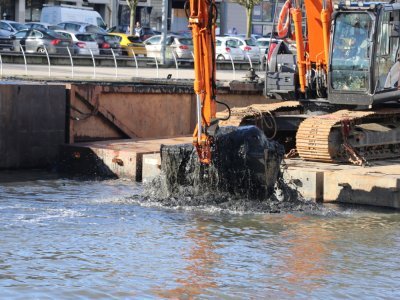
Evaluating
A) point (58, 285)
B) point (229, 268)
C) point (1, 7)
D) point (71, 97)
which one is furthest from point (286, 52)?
point (1, 7)

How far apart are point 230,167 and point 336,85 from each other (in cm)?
433

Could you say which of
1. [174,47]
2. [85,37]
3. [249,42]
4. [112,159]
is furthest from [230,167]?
[249,42]

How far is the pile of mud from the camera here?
52.2 feet

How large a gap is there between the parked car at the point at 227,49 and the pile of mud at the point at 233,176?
1213 inches

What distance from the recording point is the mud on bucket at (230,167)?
15914 millimetres

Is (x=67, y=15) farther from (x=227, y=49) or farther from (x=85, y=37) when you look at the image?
(x=227, y=49)

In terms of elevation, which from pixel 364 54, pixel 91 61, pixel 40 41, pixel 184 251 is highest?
pixel 40 41

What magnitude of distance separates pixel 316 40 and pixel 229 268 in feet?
28.7

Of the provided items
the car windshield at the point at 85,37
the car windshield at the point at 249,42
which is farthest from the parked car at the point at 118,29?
the car windshield at the point at 85,37

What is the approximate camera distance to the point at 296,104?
2059 centimetres

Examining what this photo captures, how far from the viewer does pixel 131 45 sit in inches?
1877

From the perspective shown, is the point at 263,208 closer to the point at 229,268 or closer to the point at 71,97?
the point at 229,268

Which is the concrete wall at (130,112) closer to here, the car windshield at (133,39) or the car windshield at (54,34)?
the car windshield at (54,34)

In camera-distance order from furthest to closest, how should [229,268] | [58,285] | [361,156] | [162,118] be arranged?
[162,118]
[361,156]
[229,268]
[58,285]
